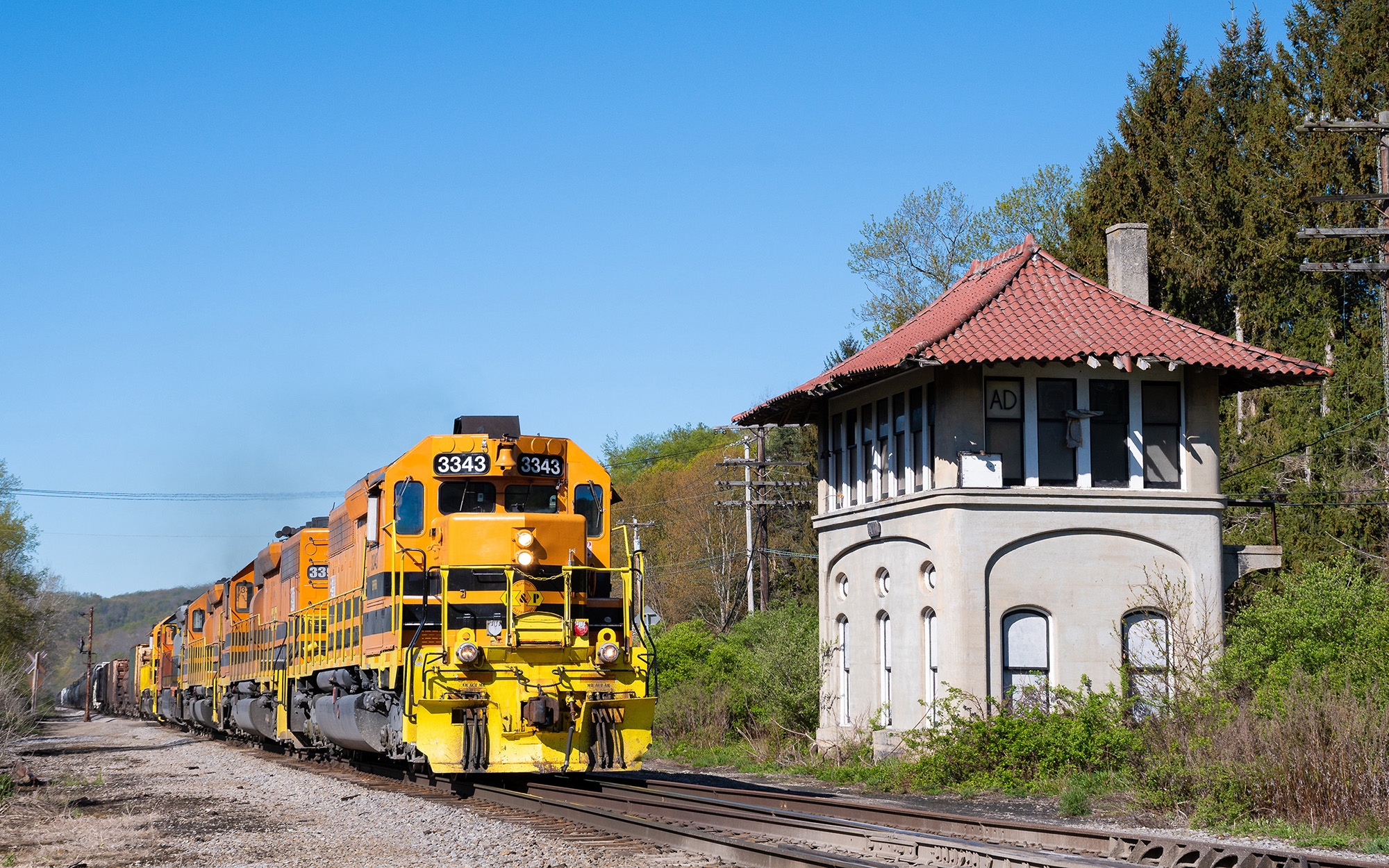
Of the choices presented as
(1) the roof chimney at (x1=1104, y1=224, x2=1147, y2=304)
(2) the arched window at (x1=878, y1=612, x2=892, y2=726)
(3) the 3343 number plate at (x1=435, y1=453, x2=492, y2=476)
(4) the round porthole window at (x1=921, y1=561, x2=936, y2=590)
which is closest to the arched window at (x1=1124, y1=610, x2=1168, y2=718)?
(4) the round porthole window at (x1=921, y1=561, x2=936, y2=590)

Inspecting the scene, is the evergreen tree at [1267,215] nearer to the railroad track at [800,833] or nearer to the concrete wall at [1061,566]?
the concrete wall at [1061,566]

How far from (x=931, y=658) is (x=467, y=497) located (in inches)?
354

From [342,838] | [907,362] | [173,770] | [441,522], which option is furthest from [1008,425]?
[173,770]

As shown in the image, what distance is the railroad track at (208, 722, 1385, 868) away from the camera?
9914 millimetres

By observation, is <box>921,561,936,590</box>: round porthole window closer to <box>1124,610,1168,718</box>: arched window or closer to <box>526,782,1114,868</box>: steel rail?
<box>1124,610,1168,718</box>: arched window

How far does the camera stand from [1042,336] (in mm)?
20797

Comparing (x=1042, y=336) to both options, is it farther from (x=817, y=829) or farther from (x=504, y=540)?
(x=817, y=829)

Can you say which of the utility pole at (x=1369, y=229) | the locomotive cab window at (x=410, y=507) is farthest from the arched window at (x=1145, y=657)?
the locomotive cab window at (x=410, y=507)

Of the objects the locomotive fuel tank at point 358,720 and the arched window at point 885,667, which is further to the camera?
the arched window at point 885,667

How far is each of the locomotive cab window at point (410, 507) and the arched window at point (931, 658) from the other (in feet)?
29.4

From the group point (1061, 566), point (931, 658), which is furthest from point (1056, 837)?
point (931, 658)

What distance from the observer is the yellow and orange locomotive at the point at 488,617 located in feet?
49.2

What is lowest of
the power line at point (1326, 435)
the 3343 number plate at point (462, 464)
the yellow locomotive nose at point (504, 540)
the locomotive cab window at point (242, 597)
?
the locomotive cab window at point (242, 597)

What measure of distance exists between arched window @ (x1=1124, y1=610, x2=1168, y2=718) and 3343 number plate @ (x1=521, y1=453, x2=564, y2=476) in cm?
914
